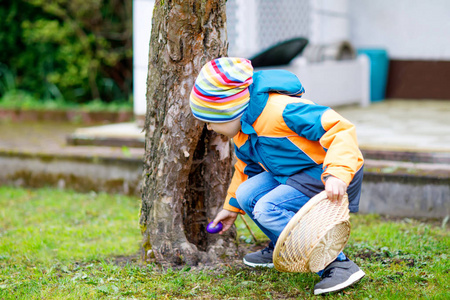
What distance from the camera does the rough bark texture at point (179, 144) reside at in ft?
9.98

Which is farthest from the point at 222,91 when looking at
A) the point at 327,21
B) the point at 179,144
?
the point at 327,21

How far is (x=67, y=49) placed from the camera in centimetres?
928

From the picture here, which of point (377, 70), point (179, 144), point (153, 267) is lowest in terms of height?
point (153, 267)

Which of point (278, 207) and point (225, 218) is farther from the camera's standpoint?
point (225, 218)

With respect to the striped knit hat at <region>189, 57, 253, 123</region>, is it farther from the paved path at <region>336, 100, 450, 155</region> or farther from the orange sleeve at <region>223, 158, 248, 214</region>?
the paved path at <region>336, 100, 450, 155</region>

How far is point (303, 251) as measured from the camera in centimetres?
246

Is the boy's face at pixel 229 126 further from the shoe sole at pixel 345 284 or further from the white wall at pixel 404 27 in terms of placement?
the white wall at pixel 404 27

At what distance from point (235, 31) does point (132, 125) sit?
5.80 feet

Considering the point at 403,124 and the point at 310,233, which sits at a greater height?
the point at 310,233

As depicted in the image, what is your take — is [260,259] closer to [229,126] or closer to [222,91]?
[229,126]

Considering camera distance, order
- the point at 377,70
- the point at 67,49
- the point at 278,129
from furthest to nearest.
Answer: the point at 67,49
the point at 377,70
the point at 278,129

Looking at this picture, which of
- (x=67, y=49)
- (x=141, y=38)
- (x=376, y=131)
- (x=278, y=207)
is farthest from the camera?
(x=67, y=49)

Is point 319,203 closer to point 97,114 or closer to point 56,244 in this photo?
point 56,244

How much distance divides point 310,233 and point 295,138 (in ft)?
1.53
